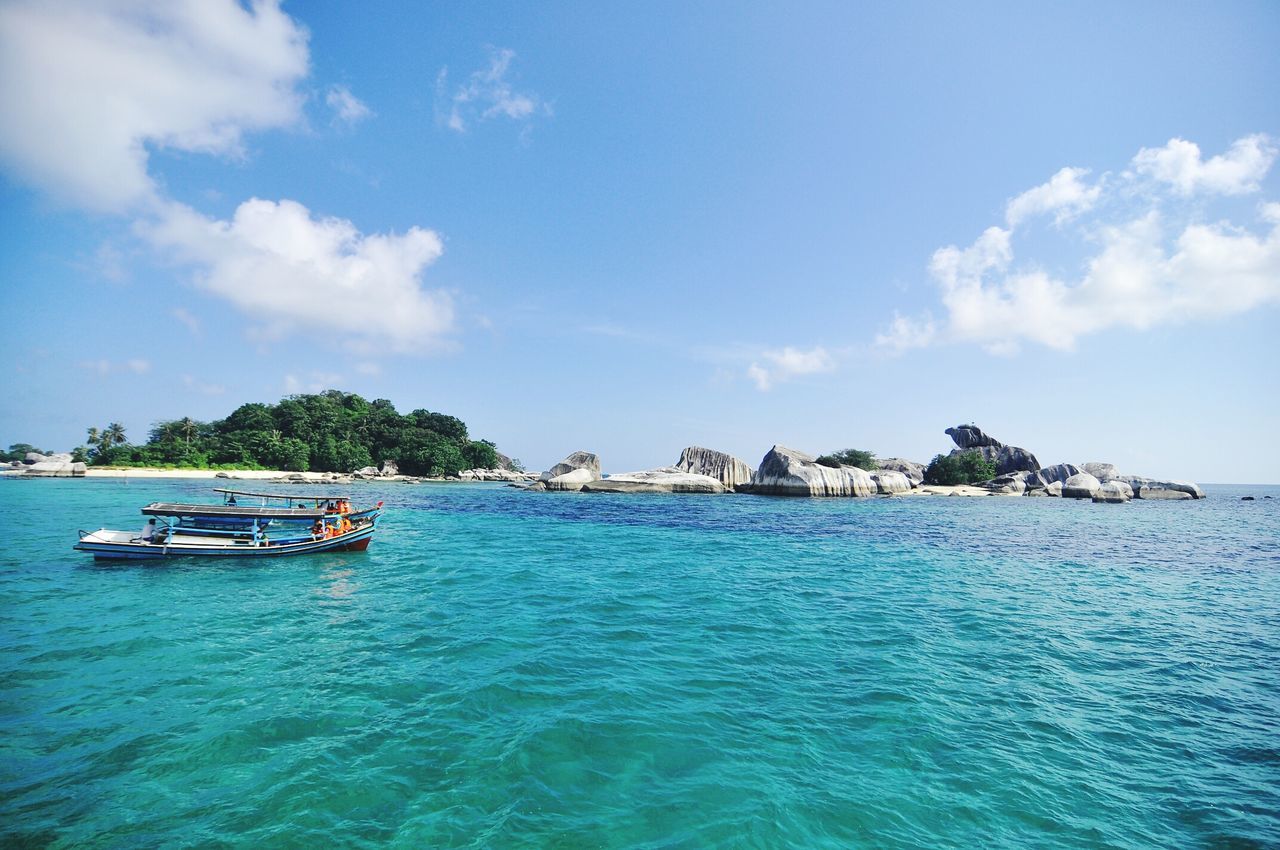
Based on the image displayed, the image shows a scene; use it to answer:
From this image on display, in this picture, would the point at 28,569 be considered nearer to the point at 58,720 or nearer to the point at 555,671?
the point at 58,720

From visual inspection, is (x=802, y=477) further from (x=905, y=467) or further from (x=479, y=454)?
(x=479, y=454)

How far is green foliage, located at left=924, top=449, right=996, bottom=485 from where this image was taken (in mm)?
73000

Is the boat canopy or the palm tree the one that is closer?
the boat canopy

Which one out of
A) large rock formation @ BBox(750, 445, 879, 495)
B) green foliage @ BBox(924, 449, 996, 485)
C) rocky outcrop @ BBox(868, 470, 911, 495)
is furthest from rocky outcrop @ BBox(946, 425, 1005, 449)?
large rock formation @ BBox(750, 445, 879, 495)

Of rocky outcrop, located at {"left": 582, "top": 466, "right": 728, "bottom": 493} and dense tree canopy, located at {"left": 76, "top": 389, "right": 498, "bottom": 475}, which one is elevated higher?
dense tree canopy, located at {"left": 76, "top": 389, "right": 498, "bottom": 475}

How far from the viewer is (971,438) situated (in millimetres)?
82438

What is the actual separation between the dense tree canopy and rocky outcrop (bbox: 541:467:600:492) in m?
36.9

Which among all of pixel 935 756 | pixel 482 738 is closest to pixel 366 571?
pixel 482 738

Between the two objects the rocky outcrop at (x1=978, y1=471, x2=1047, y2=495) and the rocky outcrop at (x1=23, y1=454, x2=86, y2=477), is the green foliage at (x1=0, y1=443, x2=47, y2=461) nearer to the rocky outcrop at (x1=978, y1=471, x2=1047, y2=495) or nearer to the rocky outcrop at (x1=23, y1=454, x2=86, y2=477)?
the rocky outcrop at (x1=23, y1=454, x2=86, y2=477)

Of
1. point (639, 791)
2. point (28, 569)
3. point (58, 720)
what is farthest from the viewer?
point (28, 569)

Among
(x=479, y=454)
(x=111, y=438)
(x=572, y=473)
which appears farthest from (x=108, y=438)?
(x=572, y=473)

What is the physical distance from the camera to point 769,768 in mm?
6262

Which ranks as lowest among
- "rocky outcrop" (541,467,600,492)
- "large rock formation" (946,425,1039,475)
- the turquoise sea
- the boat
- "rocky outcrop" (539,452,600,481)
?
the turquoise sea

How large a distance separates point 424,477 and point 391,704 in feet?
282
